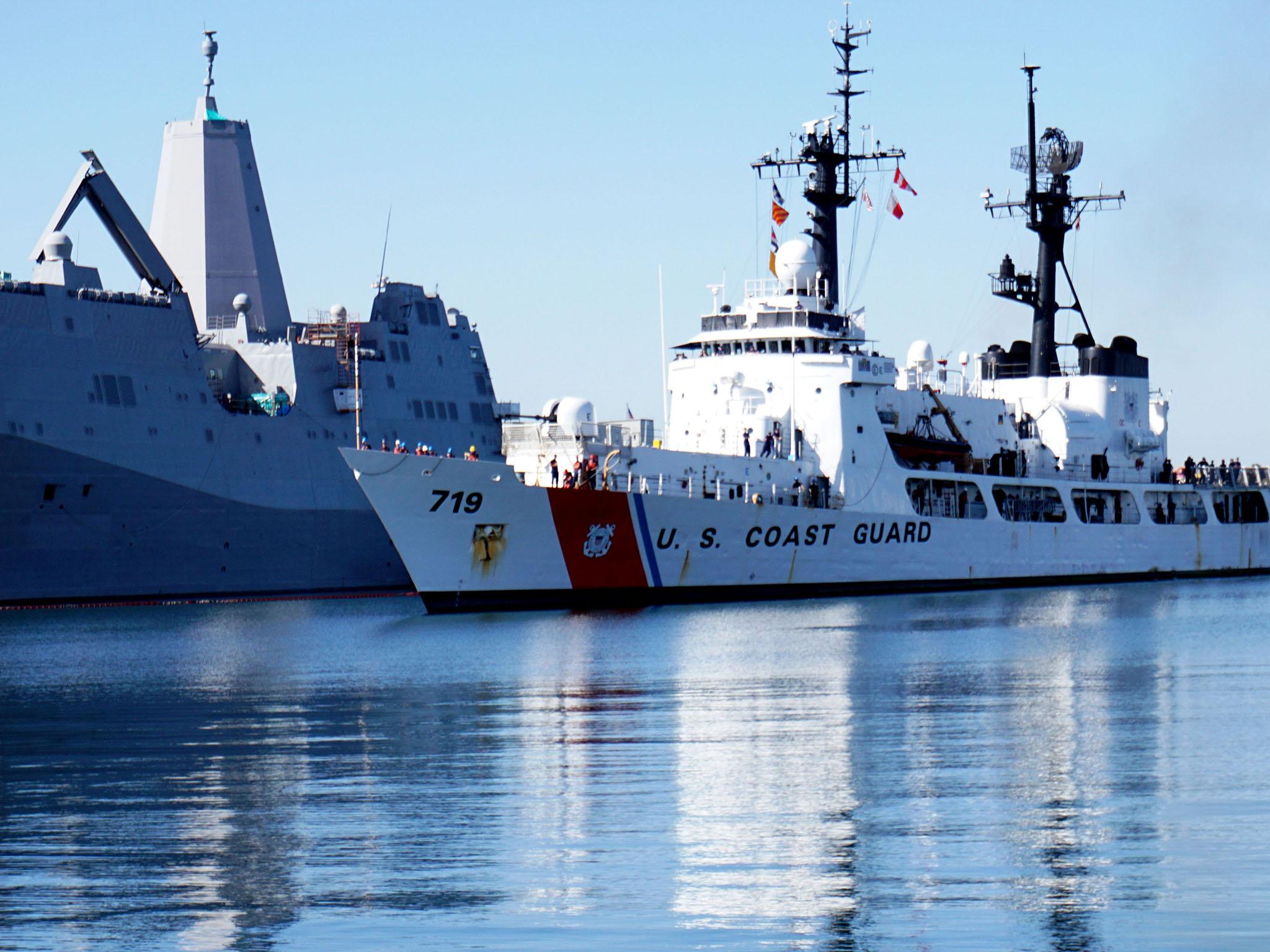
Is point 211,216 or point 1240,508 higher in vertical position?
point 211,216

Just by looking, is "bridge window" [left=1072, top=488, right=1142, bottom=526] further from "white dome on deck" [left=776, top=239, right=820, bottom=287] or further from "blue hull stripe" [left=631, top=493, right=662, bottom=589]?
"blue hull stripe" [left=631, top=493, right=662, bottom=589]

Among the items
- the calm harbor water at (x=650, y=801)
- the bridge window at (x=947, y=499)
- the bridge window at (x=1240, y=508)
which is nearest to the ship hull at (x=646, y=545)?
the bridge window at (x=947, y=499)

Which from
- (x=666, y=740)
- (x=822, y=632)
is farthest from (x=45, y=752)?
(x=822, y=632)

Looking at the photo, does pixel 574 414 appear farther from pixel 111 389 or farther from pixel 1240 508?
pixel 1240 508

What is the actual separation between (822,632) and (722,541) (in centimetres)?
598

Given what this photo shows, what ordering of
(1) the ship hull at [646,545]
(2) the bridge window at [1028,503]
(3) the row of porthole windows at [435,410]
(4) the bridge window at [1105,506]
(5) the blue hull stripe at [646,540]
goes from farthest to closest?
(3) the row of porthole windows at [435,410]
(4) the bridge window at [1105,506]
(2) the bridge window at [1028,503]
(5) the blue hull stripe at [646,540]
(1) the ship hull at [646,545]

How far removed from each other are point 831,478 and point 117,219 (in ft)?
54.3

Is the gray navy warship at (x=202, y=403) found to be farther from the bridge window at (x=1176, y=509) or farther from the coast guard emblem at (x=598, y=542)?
the bridge window at (x=1176, y=509)

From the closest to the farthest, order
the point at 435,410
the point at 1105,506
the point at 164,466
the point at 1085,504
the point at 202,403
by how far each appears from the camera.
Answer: the point at 164,466, the point at 202,403, the point at 1085,504, the point at 1105,506, the point at 435,410

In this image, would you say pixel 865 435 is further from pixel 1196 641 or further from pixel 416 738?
pixel 416 738

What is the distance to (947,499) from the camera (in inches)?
1286

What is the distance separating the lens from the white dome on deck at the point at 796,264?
31.8 m

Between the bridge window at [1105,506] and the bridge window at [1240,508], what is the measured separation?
3.33 meters

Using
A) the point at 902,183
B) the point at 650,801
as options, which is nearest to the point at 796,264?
the point at 902,183
